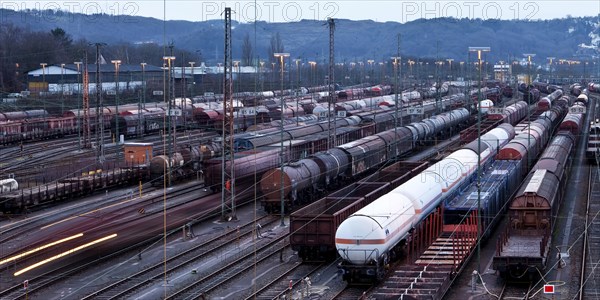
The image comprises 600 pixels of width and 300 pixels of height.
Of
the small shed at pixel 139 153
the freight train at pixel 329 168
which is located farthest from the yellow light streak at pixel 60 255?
the small shed at pixel 139 153

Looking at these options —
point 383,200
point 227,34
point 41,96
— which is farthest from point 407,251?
point 41,96

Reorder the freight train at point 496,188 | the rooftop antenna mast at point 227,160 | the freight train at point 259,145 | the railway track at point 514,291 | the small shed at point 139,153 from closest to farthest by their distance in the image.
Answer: the railway track at point 514,291
the freight train at point 496,188
the rooftop antenna mast at point 227,160
the freight train at point 259,145
the small shed at point 139,153

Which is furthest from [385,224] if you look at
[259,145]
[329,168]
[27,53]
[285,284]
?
[27,53]

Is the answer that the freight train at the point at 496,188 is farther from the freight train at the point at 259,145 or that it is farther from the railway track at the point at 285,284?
the freight train at the point at 259,145

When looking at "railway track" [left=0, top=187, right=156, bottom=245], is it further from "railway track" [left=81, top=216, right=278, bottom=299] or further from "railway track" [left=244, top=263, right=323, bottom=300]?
"railway track" [left=244, top=263, right=323, bottom=300]

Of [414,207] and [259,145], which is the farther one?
[259,145]

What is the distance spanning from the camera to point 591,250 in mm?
29484

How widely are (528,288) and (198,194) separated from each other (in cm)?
2016

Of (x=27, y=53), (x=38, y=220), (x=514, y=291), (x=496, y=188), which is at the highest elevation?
(x=27, y=53)

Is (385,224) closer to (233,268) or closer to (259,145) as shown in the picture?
(233,268)

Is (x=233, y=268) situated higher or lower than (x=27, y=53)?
lower

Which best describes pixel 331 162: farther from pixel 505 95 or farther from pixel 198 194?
pixel 505 95

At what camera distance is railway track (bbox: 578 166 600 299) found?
80.3ft

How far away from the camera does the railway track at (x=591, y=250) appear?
80.3ft
